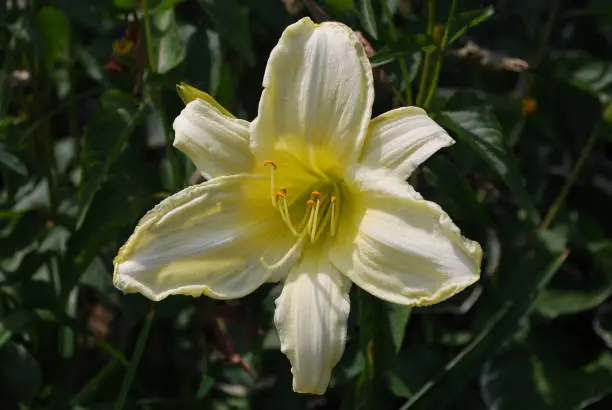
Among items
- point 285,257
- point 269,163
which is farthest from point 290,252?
point 269,163

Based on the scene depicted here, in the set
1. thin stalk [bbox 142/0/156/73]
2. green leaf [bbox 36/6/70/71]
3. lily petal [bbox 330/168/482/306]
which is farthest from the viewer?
green leaf [bbox 36/6/70/71]

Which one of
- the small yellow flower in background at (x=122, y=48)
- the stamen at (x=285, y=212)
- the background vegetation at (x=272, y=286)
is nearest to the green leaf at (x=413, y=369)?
the background vegetation at (x=272, y=286)

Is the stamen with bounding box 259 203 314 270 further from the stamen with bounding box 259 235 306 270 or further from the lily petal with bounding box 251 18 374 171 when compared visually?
the lily petal with bounding box 251 18 374 171

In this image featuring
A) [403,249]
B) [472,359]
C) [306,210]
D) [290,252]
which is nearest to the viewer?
[403,249]

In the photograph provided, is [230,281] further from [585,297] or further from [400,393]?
[585,297]

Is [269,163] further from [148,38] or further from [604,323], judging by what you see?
[604,323]

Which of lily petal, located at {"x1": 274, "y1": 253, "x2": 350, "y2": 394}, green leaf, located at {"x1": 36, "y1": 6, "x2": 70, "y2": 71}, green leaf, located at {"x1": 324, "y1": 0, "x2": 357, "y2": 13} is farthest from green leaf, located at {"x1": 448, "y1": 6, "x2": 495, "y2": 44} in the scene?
green leaf, located at {"x1": 36, "y1": 6, "x2": 70, "y2": 71}
